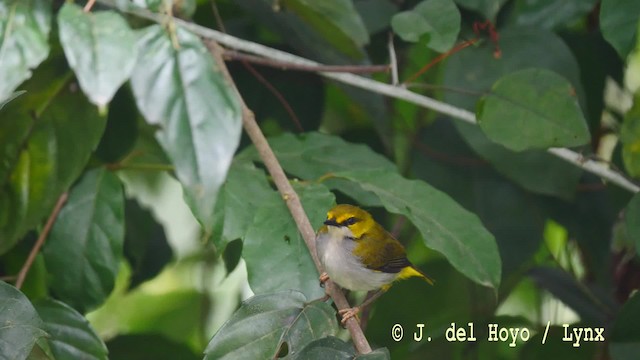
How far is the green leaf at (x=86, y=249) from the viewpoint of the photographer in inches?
57.1

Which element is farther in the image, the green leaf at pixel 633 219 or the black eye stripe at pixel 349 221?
the black eye stripe at pixel 349 221

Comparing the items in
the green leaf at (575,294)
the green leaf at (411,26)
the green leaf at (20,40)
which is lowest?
the green leaf at (575,294)

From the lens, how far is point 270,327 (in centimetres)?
105

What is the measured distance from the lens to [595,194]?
5.80 ft

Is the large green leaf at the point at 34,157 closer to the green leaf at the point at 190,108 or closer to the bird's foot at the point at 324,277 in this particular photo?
the bird's foot at the point at 324,277

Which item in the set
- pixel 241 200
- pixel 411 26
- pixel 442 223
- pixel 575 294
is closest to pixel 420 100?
pixel 411 26

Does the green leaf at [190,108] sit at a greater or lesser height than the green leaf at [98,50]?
lesser

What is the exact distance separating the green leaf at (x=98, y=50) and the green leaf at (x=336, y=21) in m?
0.57

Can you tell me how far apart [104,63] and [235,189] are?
1.70ft

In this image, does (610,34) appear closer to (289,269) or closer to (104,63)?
(289,269)

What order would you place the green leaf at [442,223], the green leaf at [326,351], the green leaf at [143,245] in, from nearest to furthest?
the green leaf at [326,351] < the green leaf at [442,223] < the green leaf at [143,245]

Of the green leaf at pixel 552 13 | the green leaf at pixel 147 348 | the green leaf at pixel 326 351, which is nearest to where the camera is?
the green leaf at pixel 326 351

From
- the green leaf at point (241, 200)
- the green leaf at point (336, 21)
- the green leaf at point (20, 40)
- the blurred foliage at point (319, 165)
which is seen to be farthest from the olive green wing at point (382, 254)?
the green leaf at point (20, 40)

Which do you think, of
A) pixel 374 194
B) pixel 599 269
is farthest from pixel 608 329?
pixel 374 194
